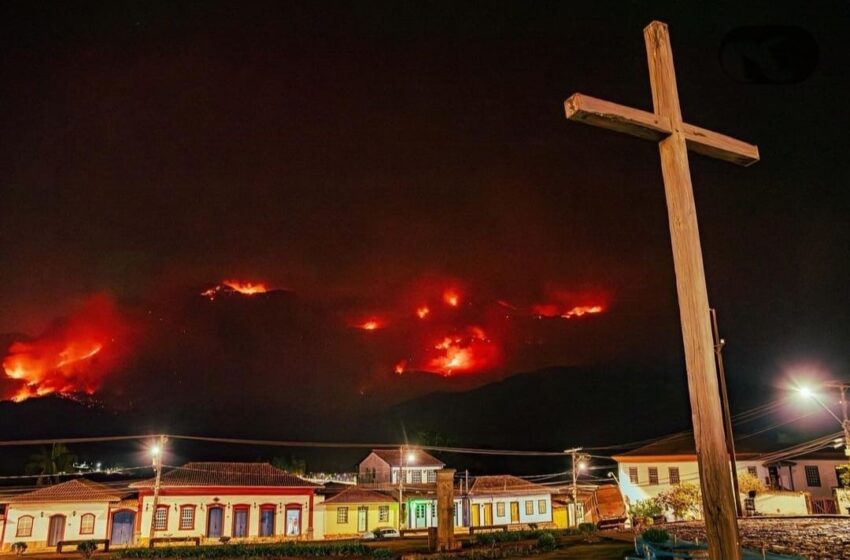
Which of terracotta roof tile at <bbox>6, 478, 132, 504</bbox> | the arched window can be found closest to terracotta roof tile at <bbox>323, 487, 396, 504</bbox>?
terracotta roof tile at <bbox>6, 478, 132, 504</bbox>

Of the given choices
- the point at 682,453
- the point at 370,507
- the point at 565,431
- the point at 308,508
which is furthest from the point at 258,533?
the point at 565,431

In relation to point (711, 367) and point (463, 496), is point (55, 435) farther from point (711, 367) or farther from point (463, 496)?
point (711, 367)

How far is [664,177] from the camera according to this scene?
4.87m

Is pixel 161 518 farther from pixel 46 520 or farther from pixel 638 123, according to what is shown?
pixel 638 123

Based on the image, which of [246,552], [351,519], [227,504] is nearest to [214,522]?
[227,504]

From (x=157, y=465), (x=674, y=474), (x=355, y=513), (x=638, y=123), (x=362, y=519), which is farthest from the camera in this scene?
(x=674, y=474)

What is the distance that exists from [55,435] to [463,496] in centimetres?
10936

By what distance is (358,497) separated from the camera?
4869 cm

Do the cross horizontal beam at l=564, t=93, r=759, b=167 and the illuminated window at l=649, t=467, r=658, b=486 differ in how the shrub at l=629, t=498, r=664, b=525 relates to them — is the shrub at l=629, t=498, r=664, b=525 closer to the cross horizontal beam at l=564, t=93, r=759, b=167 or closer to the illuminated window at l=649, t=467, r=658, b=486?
the illuminated window at l=649, t=467, r=658, b=486

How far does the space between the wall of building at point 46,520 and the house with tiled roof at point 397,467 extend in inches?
1110

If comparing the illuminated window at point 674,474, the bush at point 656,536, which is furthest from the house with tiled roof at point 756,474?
the bush at point 656,536

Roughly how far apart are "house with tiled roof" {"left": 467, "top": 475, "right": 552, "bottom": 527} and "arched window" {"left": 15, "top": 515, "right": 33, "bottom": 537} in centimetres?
3240

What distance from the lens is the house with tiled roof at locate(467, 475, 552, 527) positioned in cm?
5544

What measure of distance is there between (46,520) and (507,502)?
3607 cm
